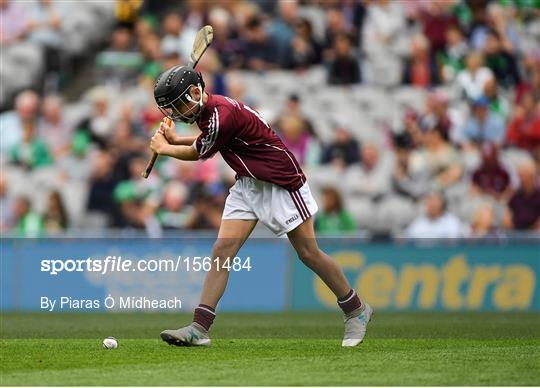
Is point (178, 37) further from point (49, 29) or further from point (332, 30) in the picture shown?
point (332, 30)

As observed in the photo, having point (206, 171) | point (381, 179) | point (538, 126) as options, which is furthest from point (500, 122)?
point (206, 171)

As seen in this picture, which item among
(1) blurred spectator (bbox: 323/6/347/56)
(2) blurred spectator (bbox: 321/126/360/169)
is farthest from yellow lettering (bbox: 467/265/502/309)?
(1) blurred spectator (bbox: 323/6/347/56)

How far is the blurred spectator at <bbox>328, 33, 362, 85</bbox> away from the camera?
853 inches

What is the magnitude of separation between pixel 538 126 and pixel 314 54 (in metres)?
3.80

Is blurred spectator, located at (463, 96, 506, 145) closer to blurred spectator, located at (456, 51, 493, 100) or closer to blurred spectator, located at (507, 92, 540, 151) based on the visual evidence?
blurred spectator, located at (507, 92, 540, 151)

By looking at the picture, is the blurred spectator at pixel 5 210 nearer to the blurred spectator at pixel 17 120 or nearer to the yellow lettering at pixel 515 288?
the blurred spectator at pixel 17 120

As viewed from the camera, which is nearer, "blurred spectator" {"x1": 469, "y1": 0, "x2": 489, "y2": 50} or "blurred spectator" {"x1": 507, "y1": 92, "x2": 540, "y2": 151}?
"blurred spectator" {"x1": 507, "y1": 92, "x2": 540, "y2": 151}

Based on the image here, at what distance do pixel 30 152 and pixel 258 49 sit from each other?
3.98m

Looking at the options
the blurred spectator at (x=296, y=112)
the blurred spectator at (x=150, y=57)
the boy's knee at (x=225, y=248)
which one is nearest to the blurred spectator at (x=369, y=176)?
the blurred spectator at (x=296, y=112)

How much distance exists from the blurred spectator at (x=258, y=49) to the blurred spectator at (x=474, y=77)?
3.01 metres

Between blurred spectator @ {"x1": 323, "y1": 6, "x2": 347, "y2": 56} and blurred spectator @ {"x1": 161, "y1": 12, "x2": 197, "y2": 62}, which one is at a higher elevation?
blurred spectator @ {"x1": 161, "y1": 12, "x2": 197, "y2": 62}

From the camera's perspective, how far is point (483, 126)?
20.7m

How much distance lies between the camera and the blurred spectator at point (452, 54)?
21.7 meters

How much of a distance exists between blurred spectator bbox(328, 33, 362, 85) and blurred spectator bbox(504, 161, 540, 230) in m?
3.62
